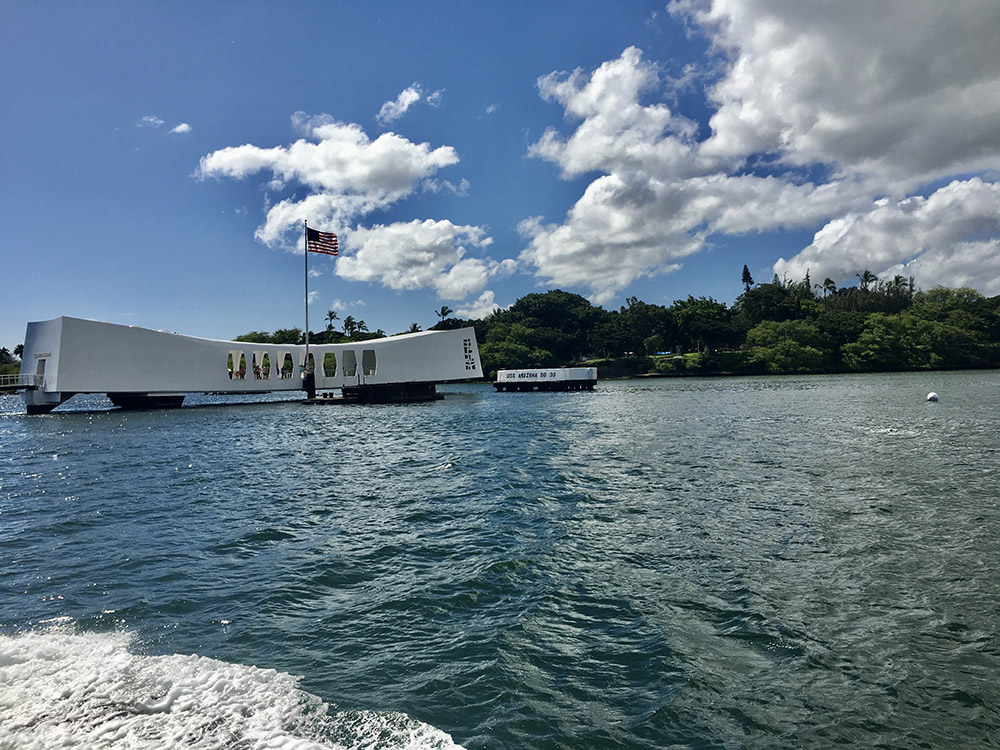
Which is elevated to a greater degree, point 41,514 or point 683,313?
point 683,313

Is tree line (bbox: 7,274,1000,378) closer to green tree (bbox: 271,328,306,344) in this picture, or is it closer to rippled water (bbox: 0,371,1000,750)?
green tree (bbox: 271,328,306,344)

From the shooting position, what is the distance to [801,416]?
23.7 meters

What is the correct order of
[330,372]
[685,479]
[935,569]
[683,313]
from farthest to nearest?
1. [683,313]
2. [330,372]
3. [685,479]
4. [935,569]

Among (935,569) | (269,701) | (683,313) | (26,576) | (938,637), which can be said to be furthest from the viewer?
(683,313)

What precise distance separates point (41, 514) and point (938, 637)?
12.3 m

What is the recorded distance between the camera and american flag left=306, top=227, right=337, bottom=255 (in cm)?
4127

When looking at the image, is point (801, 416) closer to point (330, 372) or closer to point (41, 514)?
point (41, 514)

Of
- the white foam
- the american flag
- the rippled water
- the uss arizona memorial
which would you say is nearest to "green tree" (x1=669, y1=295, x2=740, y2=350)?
the uss arizona memorial

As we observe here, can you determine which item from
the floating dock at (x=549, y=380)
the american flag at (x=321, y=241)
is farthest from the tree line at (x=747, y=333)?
the american flag at (x=321, y=241)

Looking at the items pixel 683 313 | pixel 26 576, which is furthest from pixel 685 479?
pixel 683 313

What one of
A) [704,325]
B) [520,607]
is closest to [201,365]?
[520,607]

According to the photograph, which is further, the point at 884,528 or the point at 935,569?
the point at 884,528

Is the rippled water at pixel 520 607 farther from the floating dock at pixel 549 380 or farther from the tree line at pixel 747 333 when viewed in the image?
the tree line at pixel 747 333

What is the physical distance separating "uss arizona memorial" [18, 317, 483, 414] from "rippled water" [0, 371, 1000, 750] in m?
31.9
